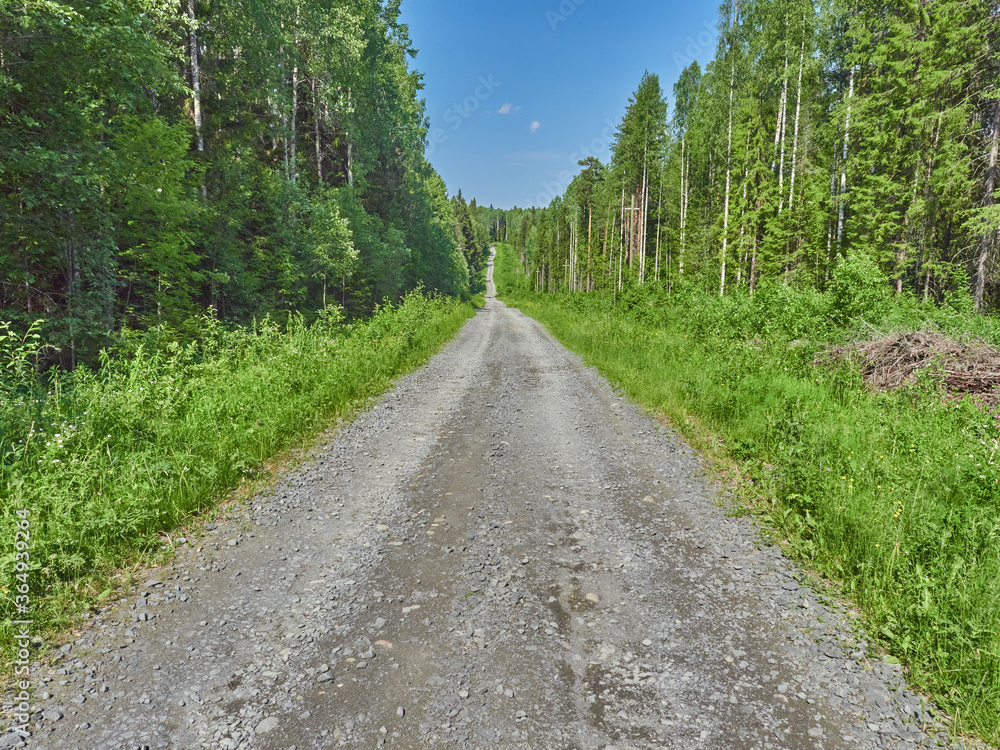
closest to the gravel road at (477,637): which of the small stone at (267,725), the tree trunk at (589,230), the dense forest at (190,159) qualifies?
the small stone at (267,725)

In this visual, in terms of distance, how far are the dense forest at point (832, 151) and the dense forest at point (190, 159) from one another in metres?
14.4

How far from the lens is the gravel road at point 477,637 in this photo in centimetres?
243

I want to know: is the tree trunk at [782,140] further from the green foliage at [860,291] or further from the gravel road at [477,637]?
the gravel road at [477,637]

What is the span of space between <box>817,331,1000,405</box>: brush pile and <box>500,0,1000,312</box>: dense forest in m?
2.13

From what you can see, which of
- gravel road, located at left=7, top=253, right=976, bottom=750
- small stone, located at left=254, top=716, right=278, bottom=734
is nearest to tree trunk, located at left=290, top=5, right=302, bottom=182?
gravel road, located at left=7, top=253, right=976, bottom=750

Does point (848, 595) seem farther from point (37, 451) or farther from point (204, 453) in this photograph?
point (37, 451)

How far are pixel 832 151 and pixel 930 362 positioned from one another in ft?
76.8

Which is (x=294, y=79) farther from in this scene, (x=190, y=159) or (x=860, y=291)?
(x=860, y=291)

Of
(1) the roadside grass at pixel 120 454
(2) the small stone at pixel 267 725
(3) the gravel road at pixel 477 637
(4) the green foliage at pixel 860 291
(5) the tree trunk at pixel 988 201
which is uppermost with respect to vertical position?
(5) the tree trunk at pixel 988 201

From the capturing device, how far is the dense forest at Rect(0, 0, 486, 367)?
7.76m

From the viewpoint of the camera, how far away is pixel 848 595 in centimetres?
348

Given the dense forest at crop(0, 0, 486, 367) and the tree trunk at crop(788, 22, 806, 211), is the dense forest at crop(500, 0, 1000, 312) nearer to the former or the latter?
the tree trunk at crop(788, 22, 806, 211)

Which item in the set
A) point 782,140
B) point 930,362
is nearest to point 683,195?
point 782,140

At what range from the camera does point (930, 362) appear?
7160 millimetres
